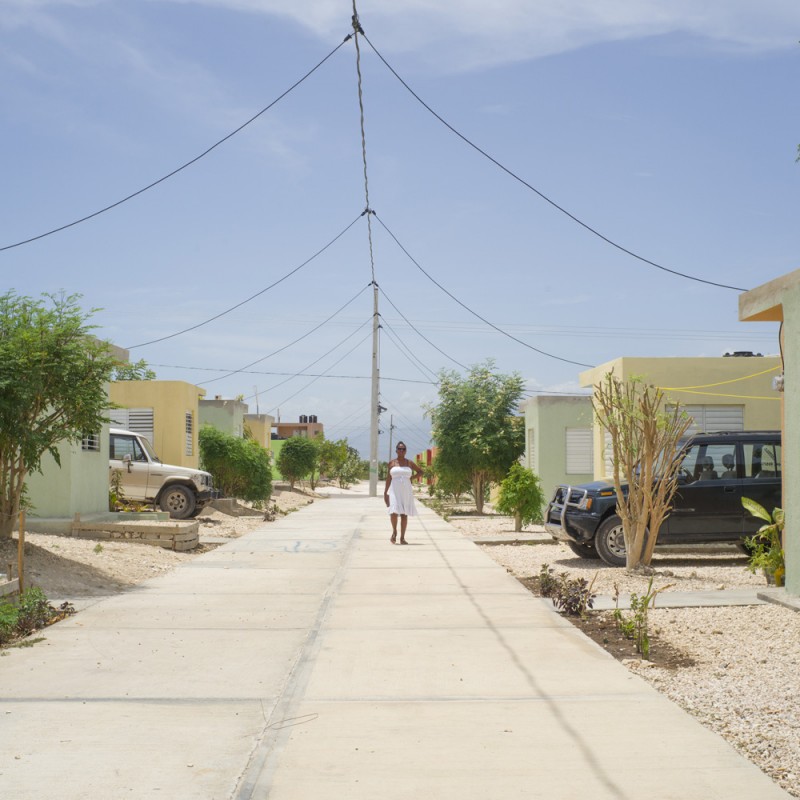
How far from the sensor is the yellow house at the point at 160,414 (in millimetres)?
26906

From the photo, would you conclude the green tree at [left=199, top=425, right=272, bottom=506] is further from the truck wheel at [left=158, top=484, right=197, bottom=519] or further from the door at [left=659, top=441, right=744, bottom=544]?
the door at [left=659, top=441, right=744, bottom=544]

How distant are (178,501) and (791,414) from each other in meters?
15.0

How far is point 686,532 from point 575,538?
1470 mm

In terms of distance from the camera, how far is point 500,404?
30844 mm

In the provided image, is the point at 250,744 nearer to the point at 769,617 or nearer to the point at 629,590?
the point at 769,617

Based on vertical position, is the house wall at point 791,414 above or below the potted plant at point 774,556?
above

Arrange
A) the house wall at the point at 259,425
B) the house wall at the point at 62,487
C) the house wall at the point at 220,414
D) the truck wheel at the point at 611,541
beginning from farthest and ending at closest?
the house wall at the point at 259,425, the house wall at the point at 220,414, the house wall at the point at 62,487, the truck wheel at the point at 611,541

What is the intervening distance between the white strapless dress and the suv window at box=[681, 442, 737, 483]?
5036 mm

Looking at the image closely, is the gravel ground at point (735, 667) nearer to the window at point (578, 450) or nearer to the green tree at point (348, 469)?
the window at point (578, 450)

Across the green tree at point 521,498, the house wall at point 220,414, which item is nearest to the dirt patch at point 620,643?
the green tree at point 521,498

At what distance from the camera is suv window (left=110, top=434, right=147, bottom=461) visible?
71.8 feet

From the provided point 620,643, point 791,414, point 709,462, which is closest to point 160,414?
point 709,462

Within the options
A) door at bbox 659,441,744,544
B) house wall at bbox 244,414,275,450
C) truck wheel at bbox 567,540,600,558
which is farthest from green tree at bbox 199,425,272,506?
house wall at bbox 244,414,275,450

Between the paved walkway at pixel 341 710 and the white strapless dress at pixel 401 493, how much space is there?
6.73 metres
